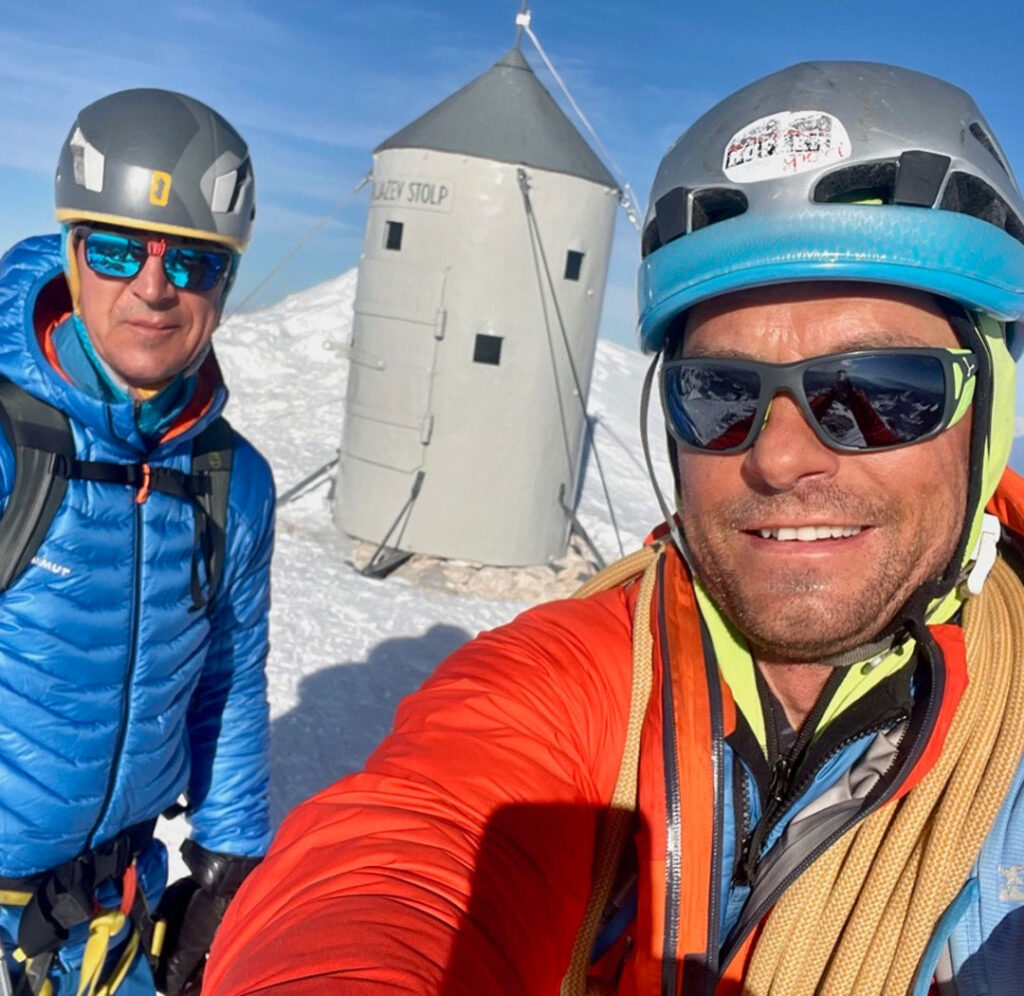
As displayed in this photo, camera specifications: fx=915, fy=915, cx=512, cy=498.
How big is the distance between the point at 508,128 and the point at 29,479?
6.93 meters

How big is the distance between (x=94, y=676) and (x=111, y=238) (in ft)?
4.04

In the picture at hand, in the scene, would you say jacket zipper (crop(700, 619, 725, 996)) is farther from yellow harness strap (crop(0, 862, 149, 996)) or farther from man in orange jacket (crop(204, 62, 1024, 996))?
yellow harness strap (crop(0, 862, 149, 996))

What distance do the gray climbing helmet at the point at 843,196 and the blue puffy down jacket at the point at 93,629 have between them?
1.46 metres

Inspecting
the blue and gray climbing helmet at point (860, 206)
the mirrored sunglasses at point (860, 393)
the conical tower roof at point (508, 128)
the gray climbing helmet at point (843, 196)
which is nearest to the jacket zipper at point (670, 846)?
the mirrored sunglasses at point (860, 393)

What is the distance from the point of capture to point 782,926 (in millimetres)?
1419

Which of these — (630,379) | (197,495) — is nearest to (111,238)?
(197,495)

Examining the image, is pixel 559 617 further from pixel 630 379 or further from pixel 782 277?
pixel 630 379

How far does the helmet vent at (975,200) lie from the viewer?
5.49 feet

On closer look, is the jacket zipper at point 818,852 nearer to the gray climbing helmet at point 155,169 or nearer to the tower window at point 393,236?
the gray climbing helmet at point 155,169

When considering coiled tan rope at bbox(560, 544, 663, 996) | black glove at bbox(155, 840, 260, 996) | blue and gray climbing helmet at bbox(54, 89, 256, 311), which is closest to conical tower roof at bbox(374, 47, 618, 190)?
blue and gray climbing helmet at bbox(54, 89, 256, 311)

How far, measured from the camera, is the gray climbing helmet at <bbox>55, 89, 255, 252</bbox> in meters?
2.64

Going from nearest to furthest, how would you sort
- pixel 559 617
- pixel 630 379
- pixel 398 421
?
pixel 559 617 → pixel 398 421 → pixel 630 379

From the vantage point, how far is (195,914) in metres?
2.92

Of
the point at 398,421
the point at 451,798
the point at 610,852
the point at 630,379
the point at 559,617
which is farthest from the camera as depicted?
the point at 630,379
